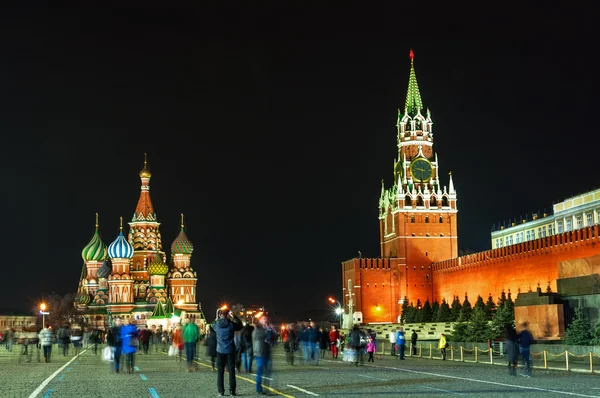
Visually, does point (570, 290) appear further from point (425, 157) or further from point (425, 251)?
point (425, 157)

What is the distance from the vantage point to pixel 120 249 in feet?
301

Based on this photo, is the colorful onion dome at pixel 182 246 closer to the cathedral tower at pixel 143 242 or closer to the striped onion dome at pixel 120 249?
the cathedral tower at pixel 143 242

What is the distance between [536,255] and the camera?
198 feet

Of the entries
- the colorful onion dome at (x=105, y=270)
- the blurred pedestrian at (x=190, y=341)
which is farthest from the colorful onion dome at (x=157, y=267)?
the blurred pedestrian at (x=190, y=341)

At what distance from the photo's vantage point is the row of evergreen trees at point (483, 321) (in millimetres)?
25781

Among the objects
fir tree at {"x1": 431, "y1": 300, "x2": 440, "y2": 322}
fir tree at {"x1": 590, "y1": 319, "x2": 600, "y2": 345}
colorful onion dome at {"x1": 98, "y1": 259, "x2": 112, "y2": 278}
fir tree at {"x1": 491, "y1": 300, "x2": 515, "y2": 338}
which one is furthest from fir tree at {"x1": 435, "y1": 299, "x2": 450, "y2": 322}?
colorful onion dome at {"x1": 98, "y1": 259, "x2": 112, "y2": 278}

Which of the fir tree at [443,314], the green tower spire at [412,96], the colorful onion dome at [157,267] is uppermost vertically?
the green tower spire at [412,96]

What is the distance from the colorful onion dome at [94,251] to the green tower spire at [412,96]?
35522 mm

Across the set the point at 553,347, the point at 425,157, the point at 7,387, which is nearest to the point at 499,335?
the point at 553,347

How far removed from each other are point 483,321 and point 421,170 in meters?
51.9

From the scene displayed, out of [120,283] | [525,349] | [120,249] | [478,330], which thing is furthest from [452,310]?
[525,349]

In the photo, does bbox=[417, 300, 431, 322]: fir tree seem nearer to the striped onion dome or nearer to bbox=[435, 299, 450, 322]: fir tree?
bbox=[435, 299, 450, 322]: fir tree

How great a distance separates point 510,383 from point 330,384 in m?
2.94

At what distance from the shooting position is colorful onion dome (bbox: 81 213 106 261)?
101 metres
